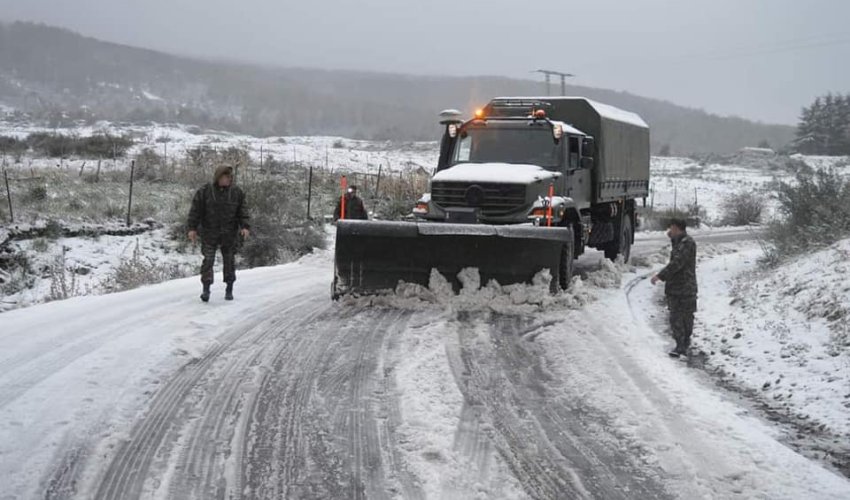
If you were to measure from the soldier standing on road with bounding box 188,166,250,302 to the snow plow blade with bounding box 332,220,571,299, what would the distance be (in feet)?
4.25

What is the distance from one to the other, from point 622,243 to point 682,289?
7.52 metres

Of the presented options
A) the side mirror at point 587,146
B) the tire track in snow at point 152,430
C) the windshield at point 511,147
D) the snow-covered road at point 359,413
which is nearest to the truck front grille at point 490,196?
the windshield at point 511,147

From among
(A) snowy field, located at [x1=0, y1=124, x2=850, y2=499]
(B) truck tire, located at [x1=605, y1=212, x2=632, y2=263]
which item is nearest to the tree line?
(B) truck tire, located at [x1=605, y1=212, x2=632, y2=263]

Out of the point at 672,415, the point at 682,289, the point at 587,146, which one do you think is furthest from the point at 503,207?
the point at 672,415

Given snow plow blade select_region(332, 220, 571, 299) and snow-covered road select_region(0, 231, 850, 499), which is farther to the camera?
snow plow blade select_region(332, 220, 571, 299)

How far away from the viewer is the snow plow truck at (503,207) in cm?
877

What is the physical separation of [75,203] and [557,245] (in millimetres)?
15522

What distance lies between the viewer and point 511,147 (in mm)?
10914

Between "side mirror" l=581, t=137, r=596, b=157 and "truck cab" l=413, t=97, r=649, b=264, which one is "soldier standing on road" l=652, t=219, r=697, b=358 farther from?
"side mirror" l=581, t=137, r=596, b=157

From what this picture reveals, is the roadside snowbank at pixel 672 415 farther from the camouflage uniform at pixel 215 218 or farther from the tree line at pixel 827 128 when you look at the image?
the tree line at pixel 827 128

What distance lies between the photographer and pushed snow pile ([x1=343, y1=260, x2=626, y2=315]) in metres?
8.63

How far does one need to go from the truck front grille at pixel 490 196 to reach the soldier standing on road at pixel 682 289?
268 cm

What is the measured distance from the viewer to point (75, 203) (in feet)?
63.6

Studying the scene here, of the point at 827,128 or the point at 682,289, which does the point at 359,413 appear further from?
the point at 827,128
